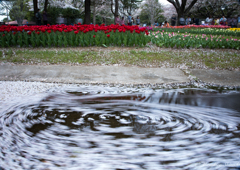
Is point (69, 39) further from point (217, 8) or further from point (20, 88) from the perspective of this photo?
point (217, 8)

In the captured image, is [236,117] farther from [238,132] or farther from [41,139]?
[41,139]

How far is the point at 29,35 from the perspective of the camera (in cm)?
695

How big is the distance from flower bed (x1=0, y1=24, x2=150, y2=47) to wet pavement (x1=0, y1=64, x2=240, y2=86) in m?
1.57

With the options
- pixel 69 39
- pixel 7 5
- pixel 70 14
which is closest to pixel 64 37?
pixel 69 39

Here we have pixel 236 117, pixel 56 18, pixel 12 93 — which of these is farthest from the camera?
pixel 56 18

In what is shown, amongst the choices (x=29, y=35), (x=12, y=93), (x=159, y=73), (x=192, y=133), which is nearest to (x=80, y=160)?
(x=192, y=133)

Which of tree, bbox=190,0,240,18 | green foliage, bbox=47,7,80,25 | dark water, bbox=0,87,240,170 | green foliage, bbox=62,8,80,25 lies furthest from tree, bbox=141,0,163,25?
dark water, bbox=0,87,240,170

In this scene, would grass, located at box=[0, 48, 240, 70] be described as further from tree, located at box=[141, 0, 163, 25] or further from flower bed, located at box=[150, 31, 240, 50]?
tree, located at box=[141, 0, 163, 25]

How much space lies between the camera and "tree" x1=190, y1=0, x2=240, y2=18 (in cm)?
3117

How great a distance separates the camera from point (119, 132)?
253cm

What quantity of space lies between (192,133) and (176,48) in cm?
534

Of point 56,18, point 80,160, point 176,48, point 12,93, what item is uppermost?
point 56,18

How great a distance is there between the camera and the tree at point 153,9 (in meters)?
40.1

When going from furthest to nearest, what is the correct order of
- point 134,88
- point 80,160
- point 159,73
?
point 159,73
point 134,88
point 80,160
